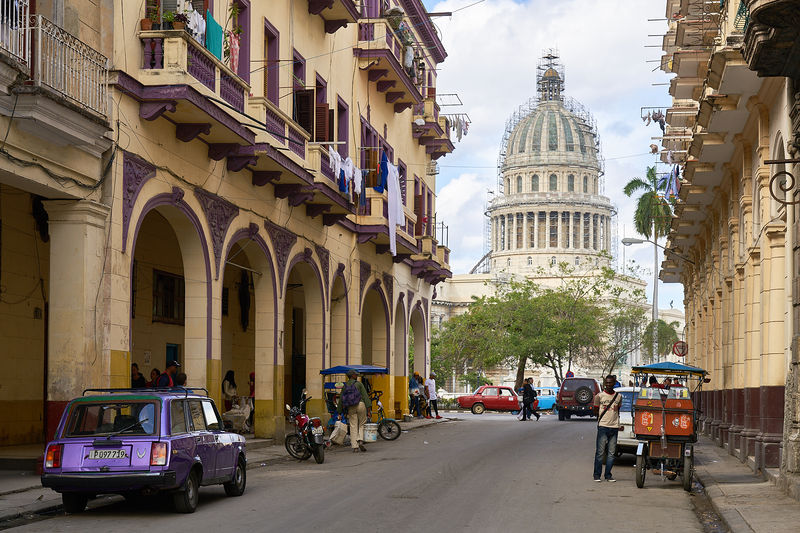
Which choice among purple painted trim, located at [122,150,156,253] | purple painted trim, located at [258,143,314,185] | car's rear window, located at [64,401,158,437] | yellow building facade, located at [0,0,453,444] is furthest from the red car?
car's rear window, located at [64,401,158,437]

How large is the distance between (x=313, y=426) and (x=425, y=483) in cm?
420

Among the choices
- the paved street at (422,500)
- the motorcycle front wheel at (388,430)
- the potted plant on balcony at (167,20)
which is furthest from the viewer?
the motorcycle front wheel at (388,430)

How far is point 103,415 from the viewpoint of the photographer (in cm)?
1365

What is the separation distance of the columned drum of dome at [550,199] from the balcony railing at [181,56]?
5537 inches

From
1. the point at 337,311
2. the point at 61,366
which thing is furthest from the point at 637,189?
the point at 61,366

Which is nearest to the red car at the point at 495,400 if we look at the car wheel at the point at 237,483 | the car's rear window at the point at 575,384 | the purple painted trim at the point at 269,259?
the car's rear window at the point at 575,384

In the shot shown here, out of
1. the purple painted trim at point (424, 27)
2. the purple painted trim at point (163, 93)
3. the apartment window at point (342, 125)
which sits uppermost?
the purple painted trim at point (424, 27)

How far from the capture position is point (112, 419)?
13.6 meters

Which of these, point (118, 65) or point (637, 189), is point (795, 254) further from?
point (637, 189)

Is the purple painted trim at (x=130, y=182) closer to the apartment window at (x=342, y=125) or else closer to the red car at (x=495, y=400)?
the apartment window at (x=342, y=125)

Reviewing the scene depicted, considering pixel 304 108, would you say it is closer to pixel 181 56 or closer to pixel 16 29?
pixel 181 56

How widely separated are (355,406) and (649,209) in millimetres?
49798

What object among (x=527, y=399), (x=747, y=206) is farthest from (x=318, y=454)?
(x=527, y=399)

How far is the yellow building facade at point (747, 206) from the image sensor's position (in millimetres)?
15938
